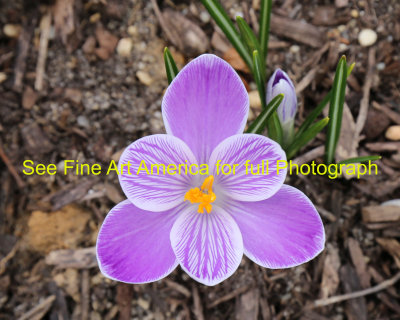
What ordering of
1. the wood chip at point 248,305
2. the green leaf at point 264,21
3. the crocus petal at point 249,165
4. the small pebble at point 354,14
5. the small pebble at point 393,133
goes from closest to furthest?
the crocus petal at point 249,165 < the green leaf at point 264,21 < the wood chip at point 248,305 < the small pebble at point 393,133 < the small pebble at point 354,14

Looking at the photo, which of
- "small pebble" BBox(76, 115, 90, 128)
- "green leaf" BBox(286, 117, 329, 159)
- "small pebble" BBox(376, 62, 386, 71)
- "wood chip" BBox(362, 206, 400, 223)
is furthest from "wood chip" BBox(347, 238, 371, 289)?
"small pebble" BBox(76, 115, 90, 128)

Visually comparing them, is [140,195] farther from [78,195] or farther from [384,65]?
[384,65]

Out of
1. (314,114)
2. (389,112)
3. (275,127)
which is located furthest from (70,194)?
(389,112)

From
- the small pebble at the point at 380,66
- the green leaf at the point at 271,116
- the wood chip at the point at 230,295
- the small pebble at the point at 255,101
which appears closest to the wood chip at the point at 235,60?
the small pebble at the point at 255,101

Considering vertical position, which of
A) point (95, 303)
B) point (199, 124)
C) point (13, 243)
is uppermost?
point (199, 124)

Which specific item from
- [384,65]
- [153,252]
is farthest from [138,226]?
[384,65]

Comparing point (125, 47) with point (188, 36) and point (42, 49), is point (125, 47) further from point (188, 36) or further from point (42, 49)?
point (42, 49)

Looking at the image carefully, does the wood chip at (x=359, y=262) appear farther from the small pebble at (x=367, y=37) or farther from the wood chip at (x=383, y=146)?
the small pebble at (x=367, y=37)
